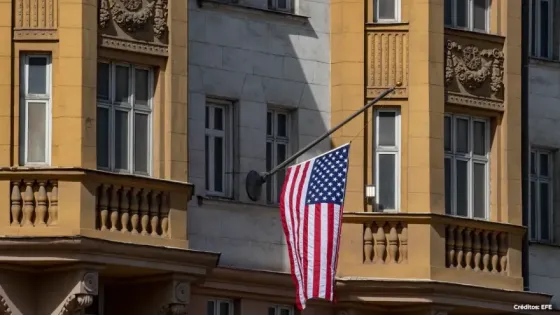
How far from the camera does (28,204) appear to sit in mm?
42781

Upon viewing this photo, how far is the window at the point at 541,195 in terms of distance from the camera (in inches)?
1996

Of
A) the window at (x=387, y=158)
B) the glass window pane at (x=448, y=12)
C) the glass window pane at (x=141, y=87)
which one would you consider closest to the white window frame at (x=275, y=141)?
the window at (x=387, y=158)

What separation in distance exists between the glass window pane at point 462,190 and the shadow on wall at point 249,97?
229 centimetres

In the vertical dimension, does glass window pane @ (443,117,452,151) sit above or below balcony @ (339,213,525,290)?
above

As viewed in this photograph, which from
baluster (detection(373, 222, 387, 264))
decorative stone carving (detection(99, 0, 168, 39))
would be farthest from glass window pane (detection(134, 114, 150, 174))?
baluster (detection(373, 222, 387, 264))

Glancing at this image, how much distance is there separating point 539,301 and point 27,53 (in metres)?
10.4

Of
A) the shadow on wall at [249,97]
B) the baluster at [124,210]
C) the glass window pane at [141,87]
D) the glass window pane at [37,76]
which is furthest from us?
the shadow on wall at [249,97]

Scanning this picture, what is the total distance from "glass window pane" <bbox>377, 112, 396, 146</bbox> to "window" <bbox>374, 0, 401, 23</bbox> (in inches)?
59.9

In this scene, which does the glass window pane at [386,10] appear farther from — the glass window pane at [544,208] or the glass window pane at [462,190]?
the glass window pane at [544,208]

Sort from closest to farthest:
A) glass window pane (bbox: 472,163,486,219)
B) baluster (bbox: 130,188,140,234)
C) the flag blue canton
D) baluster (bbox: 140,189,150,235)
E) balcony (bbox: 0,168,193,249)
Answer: balcony (bbox: 0,168,193,249) < baluster (bbox: 130,188,140,234) < baluster (bbox: 140,189,150,235) < the flag blue canton < glass window pane (bbox: 472,163,486,219)

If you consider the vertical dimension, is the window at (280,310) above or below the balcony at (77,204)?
below

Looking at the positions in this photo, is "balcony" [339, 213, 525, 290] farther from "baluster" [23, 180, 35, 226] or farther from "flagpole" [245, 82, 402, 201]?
"baluster" [23, 180, 35, 226]

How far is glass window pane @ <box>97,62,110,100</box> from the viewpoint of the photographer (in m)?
43.8

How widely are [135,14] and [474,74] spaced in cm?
673
